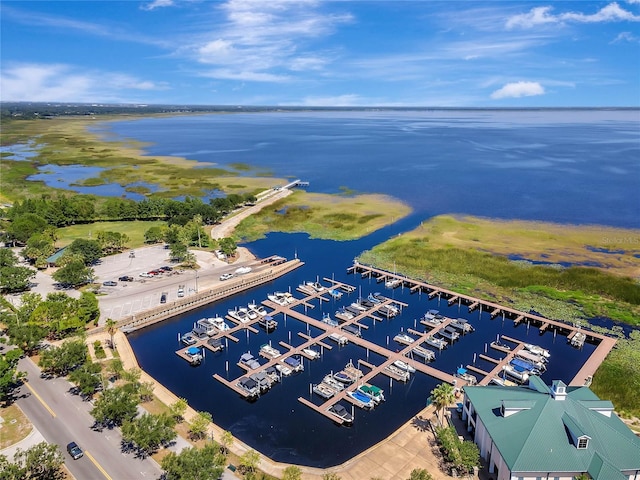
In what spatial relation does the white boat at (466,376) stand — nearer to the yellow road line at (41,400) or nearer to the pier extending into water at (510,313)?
the pier extending into water at (510,313)

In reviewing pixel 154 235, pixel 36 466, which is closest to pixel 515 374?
pixel 36 466

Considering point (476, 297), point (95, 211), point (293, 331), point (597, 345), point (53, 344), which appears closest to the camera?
point (53, 344)

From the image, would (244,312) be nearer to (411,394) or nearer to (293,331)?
(293,331)

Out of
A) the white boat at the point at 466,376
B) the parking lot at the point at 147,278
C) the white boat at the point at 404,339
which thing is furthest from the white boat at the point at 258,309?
the white boat at the point at 466,376

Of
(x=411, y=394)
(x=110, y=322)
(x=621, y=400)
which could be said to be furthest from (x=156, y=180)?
(x=621, y=400)

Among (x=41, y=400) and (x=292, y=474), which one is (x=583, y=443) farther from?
(x=41, y=400)

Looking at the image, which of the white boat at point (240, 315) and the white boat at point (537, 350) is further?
the white boat at point (240, 315)
